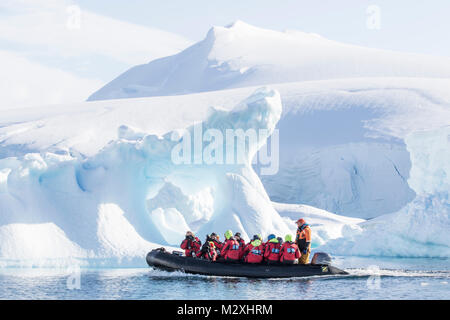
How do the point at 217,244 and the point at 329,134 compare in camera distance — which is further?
the point at 329,134

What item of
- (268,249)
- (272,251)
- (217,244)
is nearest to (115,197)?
(217,244)

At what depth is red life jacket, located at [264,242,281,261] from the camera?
14523mm

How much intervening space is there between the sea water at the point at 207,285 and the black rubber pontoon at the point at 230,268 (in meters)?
0.13

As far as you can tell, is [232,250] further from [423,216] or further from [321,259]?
[423,216]

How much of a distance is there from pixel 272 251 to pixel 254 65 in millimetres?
51768

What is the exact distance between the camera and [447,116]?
35938mm

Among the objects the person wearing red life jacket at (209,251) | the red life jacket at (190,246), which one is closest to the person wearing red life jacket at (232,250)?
the person wearing red life jacket at (209,251)

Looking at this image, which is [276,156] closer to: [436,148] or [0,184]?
[436,148]

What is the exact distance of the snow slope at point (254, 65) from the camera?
2371 inches

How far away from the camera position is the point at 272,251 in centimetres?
1455

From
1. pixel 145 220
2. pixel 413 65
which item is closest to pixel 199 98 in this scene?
pixel 413 65

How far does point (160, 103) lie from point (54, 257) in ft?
95.1
